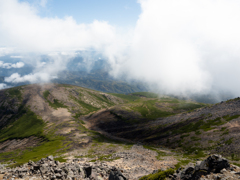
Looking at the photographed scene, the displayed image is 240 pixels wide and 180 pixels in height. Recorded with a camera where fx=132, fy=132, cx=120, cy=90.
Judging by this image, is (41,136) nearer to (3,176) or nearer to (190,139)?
(3,176)

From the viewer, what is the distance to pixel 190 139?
330 feet

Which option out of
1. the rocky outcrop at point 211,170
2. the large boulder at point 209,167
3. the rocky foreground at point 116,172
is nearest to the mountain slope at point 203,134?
the rocky outcrop at point 211,170

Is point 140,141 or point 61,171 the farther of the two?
point 140,141

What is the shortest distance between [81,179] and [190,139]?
89.3 meters

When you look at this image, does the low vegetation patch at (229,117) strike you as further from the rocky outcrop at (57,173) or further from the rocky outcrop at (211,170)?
the rocky outcrop at (57,173)

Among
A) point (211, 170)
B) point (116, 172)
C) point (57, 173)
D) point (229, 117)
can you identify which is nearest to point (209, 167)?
point (211, 170)

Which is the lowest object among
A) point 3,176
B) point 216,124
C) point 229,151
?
point 229,151

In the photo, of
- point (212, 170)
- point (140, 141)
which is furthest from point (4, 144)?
point (212, 170)

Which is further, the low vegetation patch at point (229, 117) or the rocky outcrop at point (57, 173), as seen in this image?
the low vegetation patch at point (229, 117)

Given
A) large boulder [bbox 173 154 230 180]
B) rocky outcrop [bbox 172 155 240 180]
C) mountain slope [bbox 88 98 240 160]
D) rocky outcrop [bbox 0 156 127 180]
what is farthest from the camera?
mountain slope [bbox 88 98 240 160]

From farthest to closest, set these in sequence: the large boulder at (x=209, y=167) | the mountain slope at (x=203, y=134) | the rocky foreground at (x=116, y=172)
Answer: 1. the mountain slope at (x=203, y=134)
2. the large boulder at (x=209, y=167)
3. the rocky foreground at (x=116, y=172)

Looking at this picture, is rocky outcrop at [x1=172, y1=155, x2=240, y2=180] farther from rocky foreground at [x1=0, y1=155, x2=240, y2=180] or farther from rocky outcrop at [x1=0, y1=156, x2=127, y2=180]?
rocky outcrop at [x1=0, y1=156, x2=127, y2=180]

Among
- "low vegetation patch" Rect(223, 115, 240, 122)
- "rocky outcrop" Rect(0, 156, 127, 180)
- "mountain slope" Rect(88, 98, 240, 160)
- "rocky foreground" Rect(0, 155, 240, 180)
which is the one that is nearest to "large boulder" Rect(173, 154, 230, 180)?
"rocky foreground" Rect(0, 155, 240, 180)

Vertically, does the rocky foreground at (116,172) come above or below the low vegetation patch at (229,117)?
below
